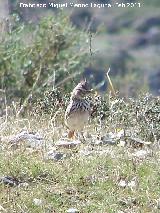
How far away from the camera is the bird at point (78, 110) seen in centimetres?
943

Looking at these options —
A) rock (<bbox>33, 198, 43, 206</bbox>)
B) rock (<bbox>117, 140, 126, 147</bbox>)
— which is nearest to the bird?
rock (<bbox>117, 140, 126, 147</bbox>)

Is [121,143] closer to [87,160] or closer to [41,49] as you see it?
[87,160]

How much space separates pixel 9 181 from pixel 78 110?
2.21 m

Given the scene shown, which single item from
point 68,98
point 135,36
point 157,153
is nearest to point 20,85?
point 68,98

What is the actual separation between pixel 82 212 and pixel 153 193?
0.72 m

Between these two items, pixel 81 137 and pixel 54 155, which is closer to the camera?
pixel 54 155

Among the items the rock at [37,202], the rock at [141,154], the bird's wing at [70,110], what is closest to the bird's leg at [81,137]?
the bird's wing at [70,110]

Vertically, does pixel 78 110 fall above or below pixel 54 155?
above

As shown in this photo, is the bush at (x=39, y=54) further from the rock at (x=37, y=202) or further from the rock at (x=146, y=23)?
the rock at (x=146, y=23)

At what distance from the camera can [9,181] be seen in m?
7.53

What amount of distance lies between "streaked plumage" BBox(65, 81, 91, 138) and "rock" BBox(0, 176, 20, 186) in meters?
1.91

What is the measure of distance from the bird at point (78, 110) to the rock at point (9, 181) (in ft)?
6.13

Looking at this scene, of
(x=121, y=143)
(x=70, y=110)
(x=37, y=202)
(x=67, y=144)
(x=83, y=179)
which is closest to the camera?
(x=37, y=202)

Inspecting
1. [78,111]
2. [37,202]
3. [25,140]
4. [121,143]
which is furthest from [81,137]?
[37,202]
